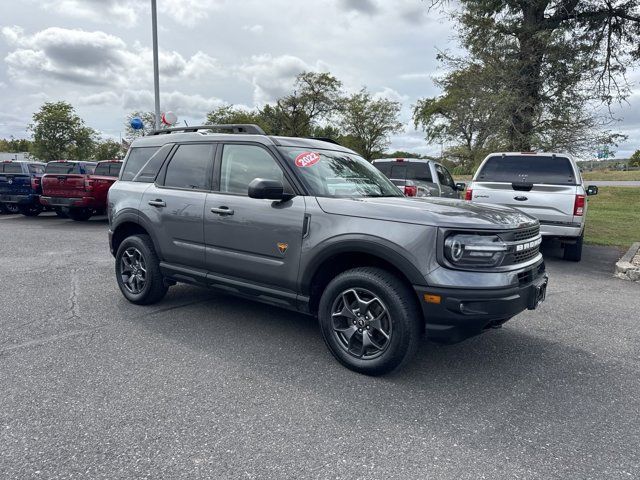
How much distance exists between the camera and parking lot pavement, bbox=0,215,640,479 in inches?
94.2

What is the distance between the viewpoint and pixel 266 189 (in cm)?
354

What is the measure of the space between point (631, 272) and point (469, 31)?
10837 mm

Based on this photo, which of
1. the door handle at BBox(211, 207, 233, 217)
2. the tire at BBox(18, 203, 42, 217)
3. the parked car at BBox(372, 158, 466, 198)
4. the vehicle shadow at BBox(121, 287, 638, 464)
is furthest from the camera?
the tire at BBox(18, 203, 42, 217)

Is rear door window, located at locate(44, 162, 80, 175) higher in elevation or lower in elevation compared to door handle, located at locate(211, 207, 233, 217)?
higher

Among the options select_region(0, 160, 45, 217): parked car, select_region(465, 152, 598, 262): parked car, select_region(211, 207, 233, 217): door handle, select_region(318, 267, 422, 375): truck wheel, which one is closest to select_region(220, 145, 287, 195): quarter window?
select_region(211, 207, 233, 217): door handle

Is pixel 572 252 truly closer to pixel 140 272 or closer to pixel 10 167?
pixel 140 272

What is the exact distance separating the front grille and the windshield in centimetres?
123

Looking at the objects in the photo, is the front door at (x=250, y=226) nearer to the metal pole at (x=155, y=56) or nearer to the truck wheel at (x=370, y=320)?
the truck wheel at (x=370, y=320)

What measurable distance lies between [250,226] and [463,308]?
189cm

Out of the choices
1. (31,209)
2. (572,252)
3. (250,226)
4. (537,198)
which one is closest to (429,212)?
(250,226)

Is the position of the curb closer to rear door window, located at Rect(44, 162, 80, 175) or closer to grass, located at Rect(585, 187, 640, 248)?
grass, located at Rect(585, 187, 640, 248)

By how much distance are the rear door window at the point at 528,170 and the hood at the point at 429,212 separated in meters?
5.11

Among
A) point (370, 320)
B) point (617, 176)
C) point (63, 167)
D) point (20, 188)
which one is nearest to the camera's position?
point (370, 320)

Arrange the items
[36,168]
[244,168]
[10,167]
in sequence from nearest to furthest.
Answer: [244,168], [10,167], [36,168]
